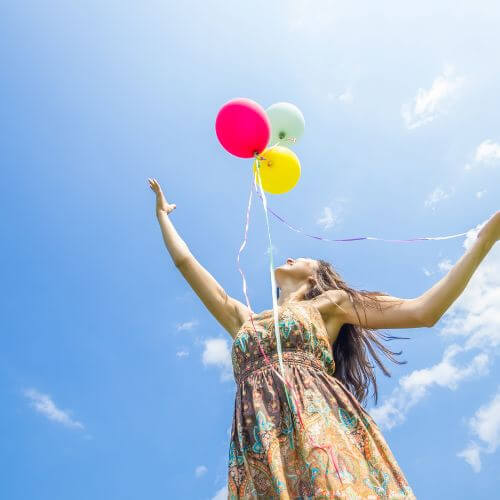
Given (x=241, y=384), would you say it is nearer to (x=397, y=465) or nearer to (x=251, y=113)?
(x=397, y=465)

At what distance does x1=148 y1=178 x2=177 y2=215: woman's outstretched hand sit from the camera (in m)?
3.66

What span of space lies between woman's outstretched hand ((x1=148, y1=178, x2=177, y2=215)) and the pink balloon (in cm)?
60

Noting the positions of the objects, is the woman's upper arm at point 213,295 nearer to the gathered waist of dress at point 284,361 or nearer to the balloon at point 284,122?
the gathered waist of dress at point 284,361

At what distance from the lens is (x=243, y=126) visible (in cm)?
337

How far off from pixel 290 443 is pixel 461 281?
1.13 metres

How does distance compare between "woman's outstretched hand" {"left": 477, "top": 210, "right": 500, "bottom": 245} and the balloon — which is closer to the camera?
"woman's outstretched hand" {"left": 477, "top": 210, "right": 500, "bottom": 245}

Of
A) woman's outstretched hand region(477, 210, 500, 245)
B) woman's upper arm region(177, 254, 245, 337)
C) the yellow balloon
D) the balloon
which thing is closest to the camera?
woman's outstretched hand region(477, 210, 500, 245)

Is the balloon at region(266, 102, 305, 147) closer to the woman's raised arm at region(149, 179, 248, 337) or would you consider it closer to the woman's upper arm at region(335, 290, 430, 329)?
the woman's raised arm at region(149, 179, 248, 337)

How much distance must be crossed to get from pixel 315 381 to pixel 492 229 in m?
1.14

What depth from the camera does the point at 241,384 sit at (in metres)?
2.75

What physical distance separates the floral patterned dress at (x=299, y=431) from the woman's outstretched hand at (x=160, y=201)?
1.19 metres

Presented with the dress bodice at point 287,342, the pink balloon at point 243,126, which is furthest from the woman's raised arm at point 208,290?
the pink balloon at point 243,126

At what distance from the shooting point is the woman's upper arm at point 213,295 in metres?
3.26

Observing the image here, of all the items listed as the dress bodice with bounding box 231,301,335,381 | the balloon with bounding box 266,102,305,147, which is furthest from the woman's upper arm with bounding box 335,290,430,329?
the balloon with bounding box 266,102,305,147
